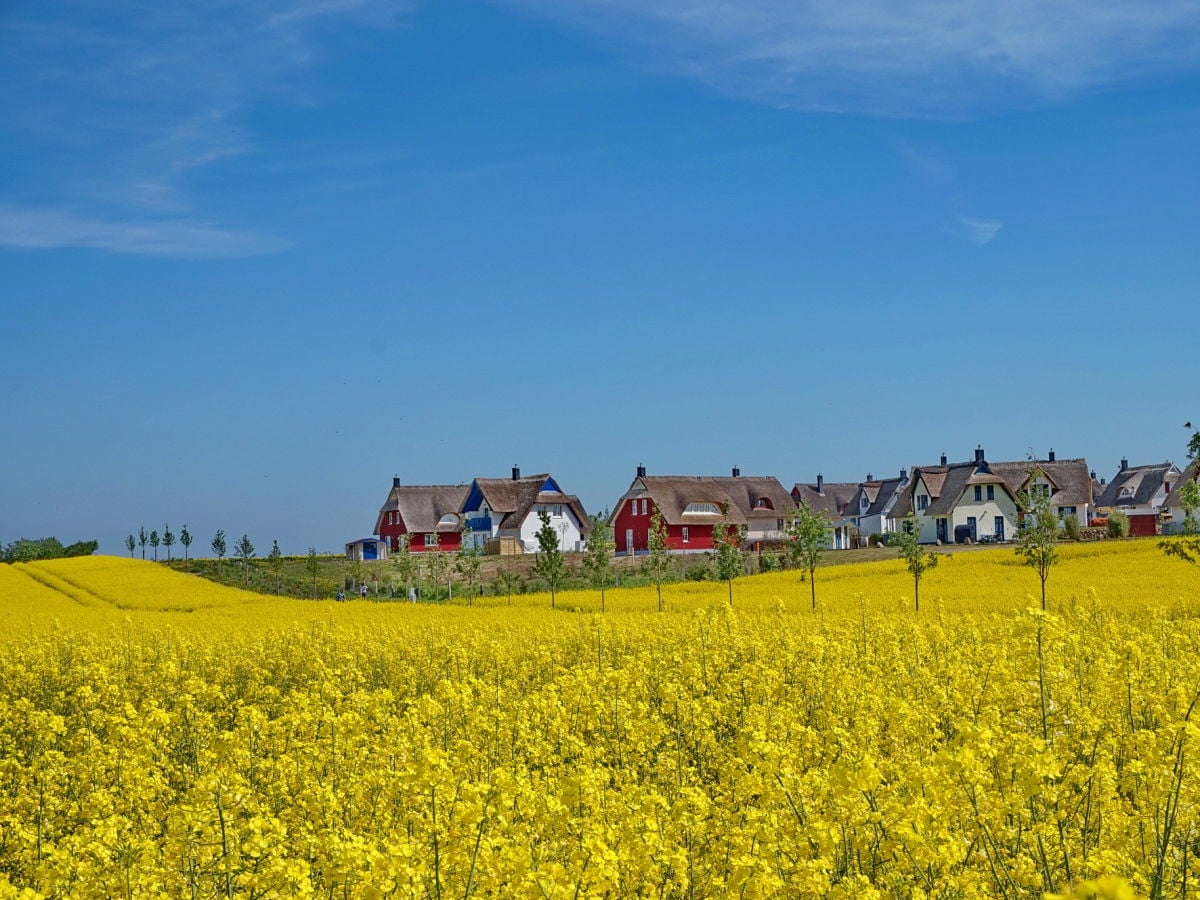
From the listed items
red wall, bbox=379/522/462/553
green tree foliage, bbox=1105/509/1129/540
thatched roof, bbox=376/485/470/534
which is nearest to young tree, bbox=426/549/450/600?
red wall, bbox=379/522/462/553

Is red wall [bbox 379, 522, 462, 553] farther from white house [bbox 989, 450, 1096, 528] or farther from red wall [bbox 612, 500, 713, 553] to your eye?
white house [bbox 989, 450, 1096, 528]

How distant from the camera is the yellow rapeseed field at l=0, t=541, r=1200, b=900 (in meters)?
6.72

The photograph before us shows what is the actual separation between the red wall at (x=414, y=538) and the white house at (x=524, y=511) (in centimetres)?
227

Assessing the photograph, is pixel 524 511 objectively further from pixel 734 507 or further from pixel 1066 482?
pixel 1066 482

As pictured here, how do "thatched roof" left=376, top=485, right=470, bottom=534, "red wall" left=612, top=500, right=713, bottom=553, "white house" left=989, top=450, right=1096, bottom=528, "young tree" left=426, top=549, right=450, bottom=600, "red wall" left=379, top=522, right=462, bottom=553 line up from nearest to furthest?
"young tree" left=426, top=549, right=450, bottom=600, "red wall" left=612, top=500, right=713, bottom=553, "white house" left=989, top=450, right=1096, bottom=528, "red wall" left=379, top=522, right=462, bottom=553, "thatched roof" left=376, top=485, right=470, bottom=534

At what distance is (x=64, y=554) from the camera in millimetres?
86938

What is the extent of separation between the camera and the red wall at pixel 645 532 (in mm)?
85250

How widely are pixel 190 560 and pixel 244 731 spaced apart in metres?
77.6

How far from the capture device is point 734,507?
86.9 m

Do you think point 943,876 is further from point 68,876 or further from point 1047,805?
point 68,876

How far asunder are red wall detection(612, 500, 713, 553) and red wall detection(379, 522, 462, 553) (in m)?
14.9

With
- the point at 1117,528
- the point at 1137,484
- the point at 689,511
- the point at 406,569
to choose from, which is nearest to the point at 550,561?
the point at 406,569

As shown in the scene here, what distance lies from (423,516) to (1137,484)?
67986 mm

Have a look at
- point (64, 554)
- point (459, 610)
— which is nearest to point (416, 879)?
point (459, 610)
